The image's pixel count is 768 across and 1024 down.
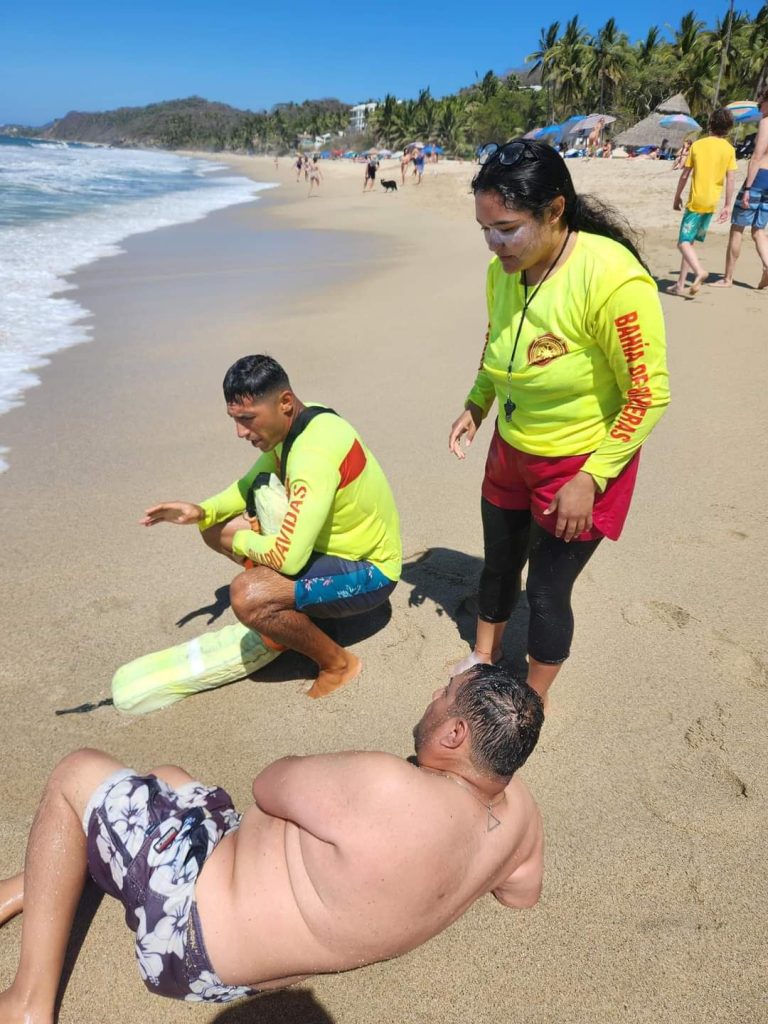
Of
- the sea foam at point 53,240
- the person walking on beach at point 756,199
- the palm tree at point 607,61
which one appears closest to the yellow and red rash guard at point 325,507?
the sea foam at point 53,240

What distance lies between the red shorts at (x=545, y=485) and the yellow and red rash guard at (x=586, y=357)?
5 centimetres

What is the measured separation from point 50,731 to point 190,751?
0.52 metres

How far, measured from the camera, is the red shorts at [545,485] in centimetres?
213

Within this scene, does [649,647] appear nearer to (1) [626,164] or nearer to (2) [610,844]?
(2) [610,844]

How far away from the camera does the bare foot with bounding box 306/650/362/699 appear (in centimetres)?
268

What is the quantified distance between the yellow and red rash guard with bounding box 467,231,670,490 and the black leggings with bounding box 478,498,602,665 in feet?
1.06

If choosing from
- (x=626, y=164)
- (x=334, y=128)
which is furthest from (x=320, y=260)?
(x=334, y=128)

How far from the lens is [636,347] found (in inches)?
73.2

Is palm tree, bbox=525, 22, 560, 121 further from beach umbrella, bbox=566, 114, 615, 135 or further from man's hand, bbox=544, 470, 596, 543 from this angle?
man's hand, bbox=544, 470, 596, 543

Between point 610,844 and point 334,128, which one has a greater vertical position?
point 334,128

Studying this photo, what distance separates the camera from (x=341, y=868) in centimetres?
141

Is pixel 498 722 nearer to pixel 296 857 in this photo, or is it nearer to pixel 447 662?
pixel 296 857

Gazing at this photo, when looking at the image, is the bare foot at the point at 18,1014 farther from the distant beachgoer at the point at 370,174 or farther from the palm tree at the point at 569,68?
the palm tree at the point at 569,68

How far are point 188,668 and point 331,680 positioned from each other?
552mm
